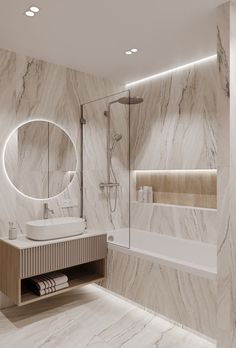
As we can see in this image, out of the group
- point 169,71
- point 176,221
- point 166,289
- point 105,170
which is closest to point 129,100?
point 169,71

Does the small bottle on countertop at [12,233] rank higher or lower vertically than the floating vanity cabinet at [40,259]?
higher

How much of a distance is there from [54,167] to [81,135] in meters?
0.58

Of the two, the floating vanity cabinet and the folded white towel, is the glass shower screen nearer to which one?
the floating vanity cabinet

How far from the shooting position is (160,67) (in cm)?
358

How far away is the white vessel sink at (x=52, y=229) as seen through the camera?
9.45ft

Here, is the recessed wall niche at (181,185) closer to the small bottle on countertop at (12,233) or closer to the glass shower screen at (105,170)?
the glass shower screen at (105,170)

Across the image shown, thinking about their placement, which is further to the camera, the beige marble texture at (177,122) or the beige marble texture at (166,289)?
the beige marble texture at (177,122)

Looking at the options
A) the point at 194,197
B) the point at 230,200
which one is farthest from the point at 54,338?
the point at 194,197

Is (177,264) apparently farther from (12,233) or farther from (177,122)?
(177,122)

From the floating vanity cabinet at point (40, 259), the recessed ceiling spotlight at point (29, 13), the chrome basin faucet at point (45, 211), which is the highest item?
the recessed ceiling spotlight at point (29, 13)

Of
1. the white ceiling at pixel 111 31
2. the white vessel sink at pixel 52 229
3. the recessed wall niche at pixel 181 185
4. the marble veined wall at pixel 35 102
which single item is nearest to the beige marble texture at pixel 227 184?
the white ceiling at pixel 111 31

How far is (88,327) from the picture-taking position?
2.74m

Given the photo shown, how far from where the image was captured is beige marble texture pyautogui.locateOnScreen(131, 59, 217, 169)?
3303 mm

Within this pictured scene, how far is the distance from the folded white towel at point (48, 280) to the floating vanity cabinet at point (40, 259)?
85 millimetres
